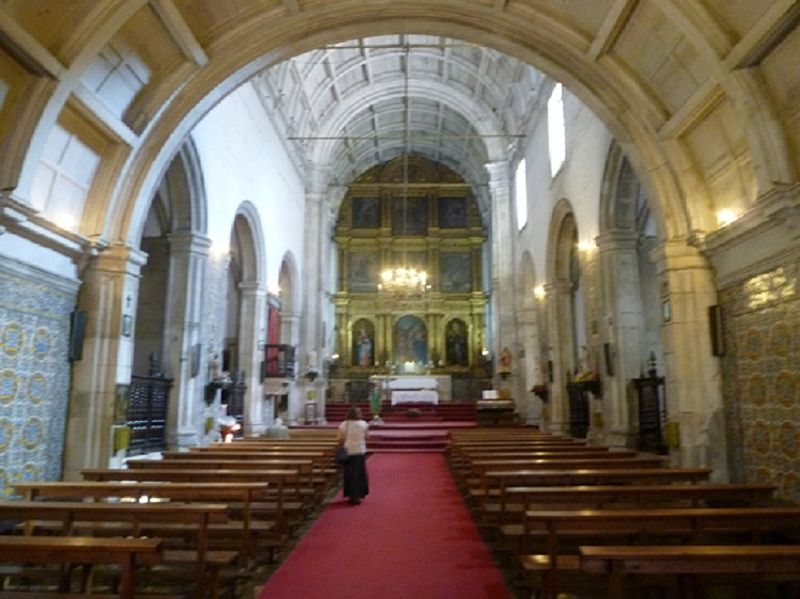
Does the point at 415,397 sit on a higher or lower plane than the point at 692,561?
higher

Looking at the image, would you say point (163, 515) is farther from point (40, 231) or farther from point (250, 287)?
point (250, 287)

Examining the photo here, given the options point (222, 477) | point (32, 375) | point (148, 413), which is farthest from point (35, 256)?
point (148, 413)

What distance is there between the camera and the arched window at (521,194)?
66.4 feet

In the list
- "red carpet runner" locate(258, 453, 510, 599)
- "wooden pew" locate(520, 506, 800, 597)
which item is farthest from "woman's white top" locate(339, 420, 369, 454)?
"wooden pew" locate(520, 506, 800, 597)

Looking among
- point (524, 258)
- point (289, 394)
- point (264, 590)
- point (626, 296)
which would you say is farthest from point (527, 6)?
point (289, 394)

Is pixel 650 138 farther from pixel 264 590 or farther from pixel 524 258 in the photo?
pixel 524 258

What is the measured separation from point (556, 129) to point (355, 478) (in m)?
11.2

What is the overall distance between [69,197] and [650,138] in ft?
25.3

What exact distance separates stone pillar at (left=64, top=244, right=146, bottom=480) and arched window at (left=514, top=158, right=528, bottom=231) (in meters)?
14.2

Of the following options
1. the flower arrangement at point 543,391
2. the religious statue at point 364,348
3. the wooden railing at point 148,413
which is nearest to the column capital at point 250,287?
the wooden railing at point 148,413

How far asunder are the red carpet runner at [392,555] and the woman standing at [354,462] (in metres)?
0.18

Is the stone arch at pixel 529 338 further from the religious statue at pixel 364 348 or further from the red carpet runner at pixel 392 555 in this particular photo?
the religious statue at pixel 364 348

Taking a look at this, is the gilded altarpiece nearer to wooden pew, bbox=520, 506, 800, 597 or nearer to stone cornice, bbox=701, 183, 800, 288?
stone cornice, bbox=701, 183, 800, 288

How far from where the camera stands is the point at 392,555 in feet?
18.5
